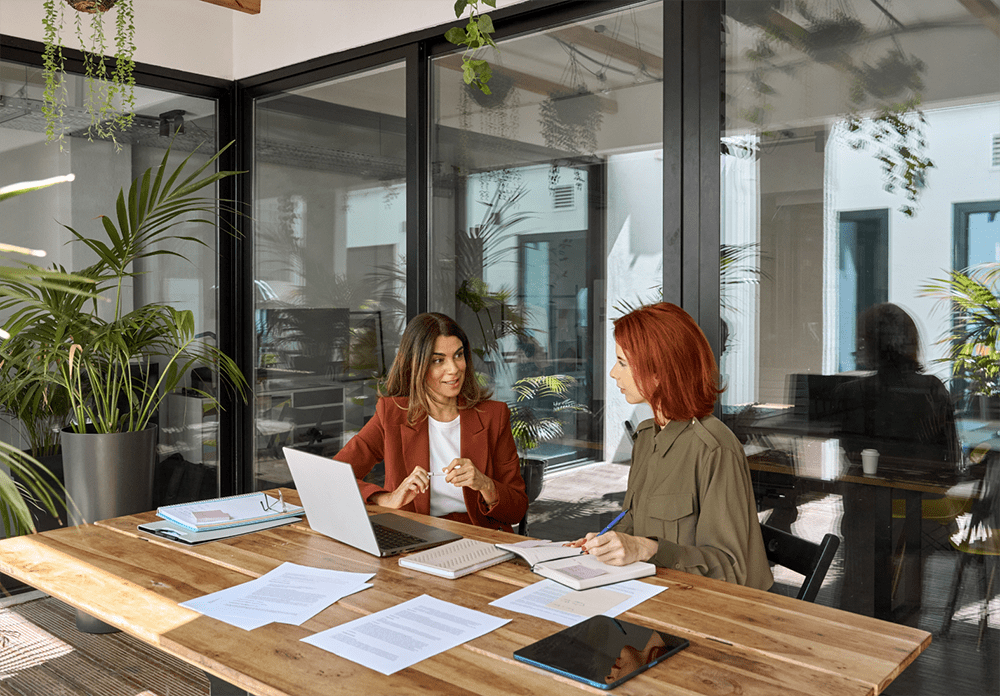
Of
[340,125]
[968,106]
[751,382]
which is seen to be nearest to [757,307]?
[751,382]

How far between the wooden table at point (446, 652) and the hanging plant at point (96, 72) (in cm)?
245

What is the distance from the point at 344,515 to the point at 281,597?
1.24 feet

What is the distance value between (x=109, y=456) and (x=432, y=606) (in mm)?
2419

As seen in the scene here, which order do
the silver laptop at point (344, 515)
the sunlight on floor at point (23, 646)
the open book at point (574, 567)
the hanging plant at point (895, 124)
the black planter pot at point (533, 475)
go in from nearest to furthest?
the open book at point (574, 567) < the silver laptop at point (344, 515) < the hanging plant at point (895, 124) < the sunlight on floor at point (23, 646) < the black planter pot at point (533, 475)

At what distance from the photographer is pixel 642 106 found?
124 inches

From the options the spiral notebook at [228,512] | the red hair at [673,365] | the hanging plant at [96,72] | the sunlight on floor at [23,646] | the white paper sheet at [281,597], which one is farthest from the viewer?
the hanging plant at [96,72]

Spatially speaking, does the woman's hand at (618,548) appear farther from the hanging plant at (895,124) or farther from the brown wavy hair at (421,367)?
the hanging plant at (895,124)

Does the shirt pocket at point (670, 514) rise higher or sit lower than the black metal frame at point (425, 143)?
lower

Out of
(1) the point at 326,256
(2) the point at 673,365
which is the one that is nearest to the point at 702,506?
(2) the point at 673,365

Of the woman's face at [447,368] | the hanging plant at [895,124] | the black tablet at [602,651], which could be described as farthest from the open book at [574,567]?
the hanging plant at [895,124]

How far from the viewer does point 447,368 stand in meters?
2.92

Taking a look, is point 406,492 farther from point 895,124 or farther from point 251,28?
point 251,28

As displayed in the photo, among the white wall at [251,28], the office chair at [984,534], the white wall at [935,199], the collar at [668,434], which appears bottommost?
the office chair at [984,534]

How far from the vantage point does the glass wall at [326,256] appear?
4.03 meters
